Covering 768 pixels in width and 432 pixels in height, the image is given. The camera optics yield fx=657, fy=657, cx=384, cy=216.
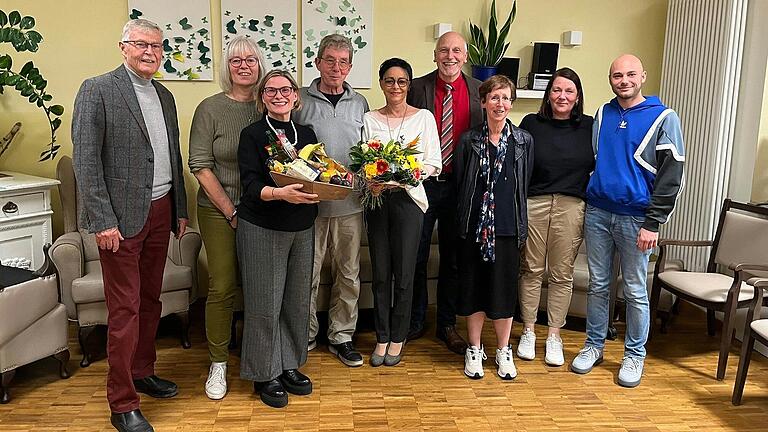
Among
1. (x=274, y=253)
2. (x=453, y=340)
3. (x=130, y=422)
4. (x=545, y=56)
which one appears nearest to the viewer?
(x=130, y=422)

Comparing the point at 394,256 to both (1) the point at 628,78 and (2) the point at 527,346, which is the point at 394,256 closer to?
(2) the point at 527,346

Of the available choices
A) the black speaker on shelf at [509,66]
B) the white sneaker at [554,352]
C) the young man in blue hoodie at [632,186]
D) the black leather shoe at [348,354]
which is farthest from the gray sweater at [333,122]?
the black speaker on shelf at [509,66]

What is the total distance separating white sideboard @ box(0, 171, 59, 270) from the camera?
3535mm

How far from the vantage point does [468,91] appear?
11.6ft

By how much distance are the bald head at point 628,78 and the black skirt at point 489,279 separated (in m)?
0.86

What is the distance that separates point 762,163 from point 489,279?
212 centimetres

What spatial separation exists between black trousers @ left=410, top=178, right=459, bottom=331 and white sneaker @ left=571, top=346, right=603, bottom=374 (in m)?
0.71

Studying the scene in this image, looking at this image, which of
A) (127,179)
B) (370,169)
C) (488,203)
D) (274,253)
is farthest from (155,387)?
(488,203)

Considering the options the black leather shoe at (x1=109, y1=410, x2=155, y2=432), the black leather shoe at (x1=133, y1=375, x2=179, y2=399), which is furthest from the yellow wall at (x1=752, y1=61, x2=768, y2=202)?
the black leather shoe at (x1=109, y1=410, x2=155, y2=432)

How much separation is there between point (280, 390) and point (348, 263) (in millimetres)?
744

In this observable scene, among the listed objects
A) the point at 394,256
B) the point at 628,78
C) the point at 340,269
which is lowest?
the point at 340,269

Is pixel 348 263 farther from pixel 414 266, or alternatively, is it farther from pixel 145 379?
pixel 145 379

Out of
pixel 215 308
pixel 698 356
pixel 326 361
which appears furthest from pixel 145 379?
pixel 698 356

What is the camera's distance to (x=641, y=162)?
309 centimetres
